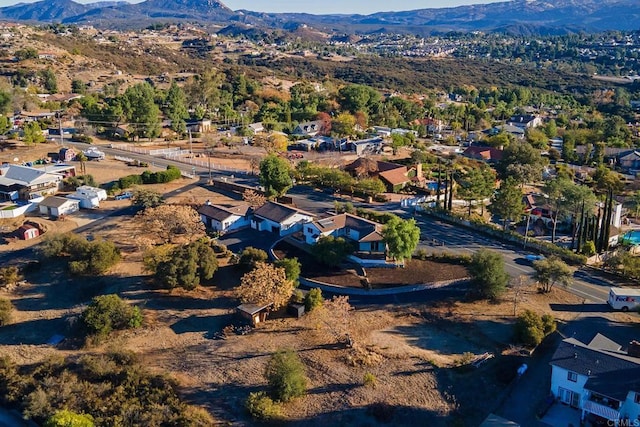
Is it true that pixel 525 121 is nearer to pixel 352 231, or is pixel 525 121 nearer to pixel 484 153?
pixel 484 153

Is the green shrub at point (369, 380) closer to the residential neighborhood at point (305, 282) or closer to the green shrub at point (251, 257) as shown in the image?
the residential neighborhood at point (305, 282)

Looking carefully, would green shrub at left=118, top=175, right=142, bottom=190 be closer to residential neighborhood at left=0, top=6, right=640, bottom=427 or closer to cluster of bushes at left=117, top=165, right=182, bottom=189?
cluster of bushes at left=117, top=165, right=182, bottom=189

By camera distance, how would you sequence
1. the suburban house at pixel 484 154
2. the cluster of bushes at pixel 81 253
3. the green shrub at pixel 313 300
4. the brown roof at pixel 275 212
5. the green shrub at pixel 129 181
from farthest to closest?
the suburban house at pixel 484 154 < the green shrub at pixel 129 181 < the brown roof at pixel 275 212 < the cluster of bushes at pixel 81 253 < the green shrub at pixel 313 300

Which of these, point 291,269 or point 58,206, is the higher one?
point 291,269

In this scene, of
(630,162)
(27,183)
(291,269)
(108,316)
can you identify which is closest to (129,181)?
(27,183)

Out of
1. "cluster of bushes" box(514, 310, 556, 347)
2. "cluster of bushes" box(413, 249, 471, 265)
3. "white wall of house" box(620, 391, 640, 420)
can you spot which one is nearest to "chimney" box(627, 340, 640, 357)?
"white wall of house" box(620, 391, 640, 420)

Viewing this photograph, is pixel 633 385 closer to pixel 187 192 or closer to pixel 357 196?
pixel 357 196

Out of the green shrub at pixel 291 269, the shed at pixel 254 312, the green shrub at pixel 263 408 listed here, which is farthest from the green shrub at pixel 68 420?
the green shrub at pixel 291 269
